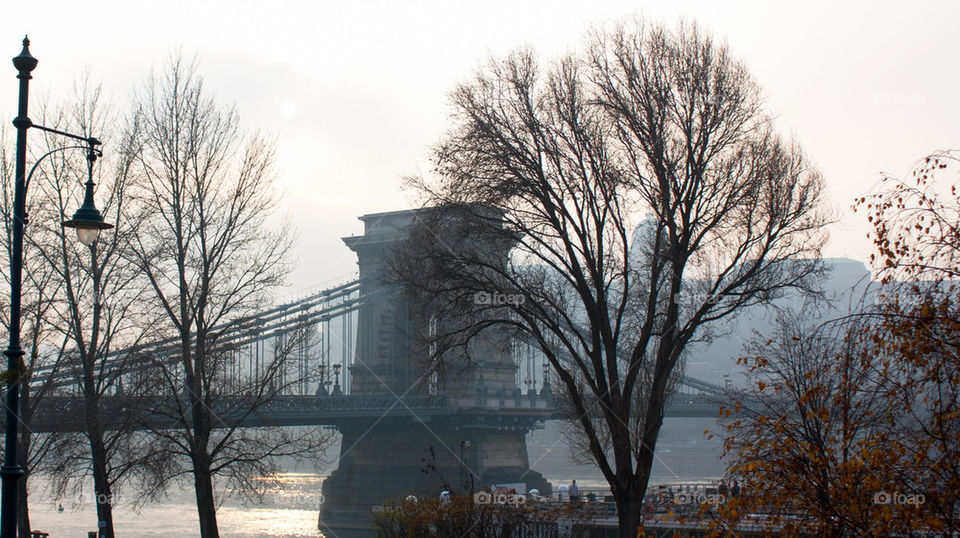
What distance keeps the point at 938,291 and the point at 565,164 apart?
1246cm

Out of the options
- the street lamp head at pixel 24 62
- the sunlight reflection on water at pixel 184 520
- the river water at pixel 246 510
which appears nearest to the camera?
the street lamp head at pixel 24 62

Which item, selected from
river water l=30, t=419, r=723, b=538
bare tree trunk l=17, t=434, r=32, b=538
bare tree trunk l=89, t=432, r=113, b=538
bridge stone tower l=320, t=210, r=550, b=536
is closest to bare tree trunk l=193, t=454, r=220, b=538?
river water l=30, t=419, r=723, b=538

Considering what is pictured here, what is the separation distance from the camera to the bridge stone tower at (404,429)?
6944cm

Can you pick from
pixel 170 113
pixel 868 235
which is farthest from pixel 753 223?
pixel 170 113

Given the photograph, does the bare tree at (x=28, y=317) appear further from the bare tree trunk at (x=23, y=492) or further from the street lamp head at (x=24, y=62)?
the street lamp head at (x=24, y=62)

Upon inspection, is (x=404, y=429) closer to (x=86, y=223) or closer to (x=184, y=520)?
(x=184, y=520)

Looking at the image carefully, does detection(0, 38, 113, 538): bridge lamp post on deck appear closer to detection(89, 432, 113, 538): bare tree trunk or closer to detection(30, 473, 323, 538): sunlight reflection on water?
detection(89, 432, 113, 538): bare tree trunk

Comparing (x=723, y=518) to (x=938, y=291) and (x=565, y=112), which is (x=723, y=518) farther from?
(x=565, y=112)

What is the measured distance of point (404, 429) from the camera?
236ft

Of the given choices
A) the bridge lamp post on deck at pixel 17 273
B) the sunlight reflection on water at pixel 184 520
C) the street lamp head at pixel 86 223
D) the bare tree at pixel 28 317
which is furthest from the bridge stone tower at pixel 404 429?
the street lamp head at pixel 86 223

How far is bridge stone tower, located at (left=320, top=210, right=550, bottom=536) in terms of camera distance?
69.4m

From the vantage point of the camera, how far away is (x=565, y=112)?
20.6 meters

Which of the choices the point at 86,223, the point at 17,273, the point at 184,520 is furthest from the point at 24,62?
the point at 184,520

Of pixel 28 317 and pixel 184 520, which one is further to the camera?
pixel 184 520
